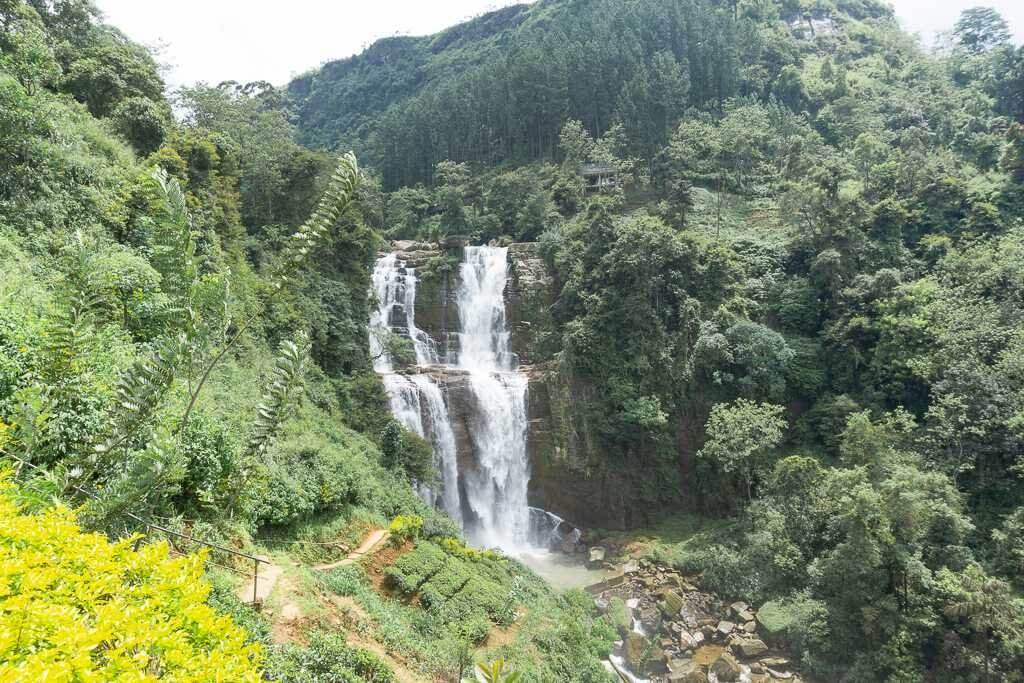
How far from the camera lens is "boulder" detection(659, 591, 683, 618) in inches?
733

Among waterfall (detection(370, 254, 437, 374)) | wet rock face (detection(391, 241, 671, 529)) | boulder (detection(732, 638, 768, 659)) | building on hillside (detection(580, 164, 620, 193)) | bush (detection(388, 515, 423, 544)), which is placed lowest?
boulder (detection(732, 638, 768, 659))

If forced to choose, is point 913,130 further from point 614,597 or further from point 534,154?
point 614,597

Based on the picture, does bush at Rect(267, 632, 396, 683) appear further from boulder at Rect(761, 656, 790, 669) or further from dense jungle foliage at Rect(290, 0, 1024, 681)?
dense jungle foliage at Rect(290, 0, 1024, 681)

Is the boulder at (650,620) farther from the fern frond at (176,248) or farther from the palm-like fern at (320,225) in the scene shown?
the fern frond at (176,248)

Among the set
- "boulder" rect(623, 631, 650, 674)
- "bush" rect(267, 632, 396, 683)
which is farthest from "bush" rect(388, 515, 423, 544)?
"boulder" rect(623, 631, 650, 674)

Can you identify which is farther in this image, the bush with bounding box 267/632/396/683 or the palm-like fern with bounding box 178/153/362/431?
the bush with bounding box 267/632/396/683

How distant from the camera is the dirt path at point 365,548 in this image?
1138cm

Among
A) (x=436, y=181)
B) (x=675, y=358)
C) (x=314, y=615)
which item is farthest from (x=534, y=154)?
(x=314, y=615)

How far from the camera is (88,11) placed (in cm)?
2258

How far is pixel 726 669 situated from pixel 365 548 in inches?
423

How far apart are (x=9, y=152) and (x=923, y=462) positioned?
89.2 ft

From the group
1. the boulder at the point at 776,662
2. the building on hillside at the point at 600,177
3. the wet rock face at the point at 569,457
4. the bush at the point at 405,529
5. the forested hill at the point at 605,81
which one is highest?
the forested hill at the point at 605,81

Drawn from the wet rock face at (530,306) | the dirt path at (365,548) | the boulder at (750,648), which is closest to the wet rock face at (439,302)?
the wet rock face at (530,306)

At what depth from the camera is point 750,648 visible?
16844mm
